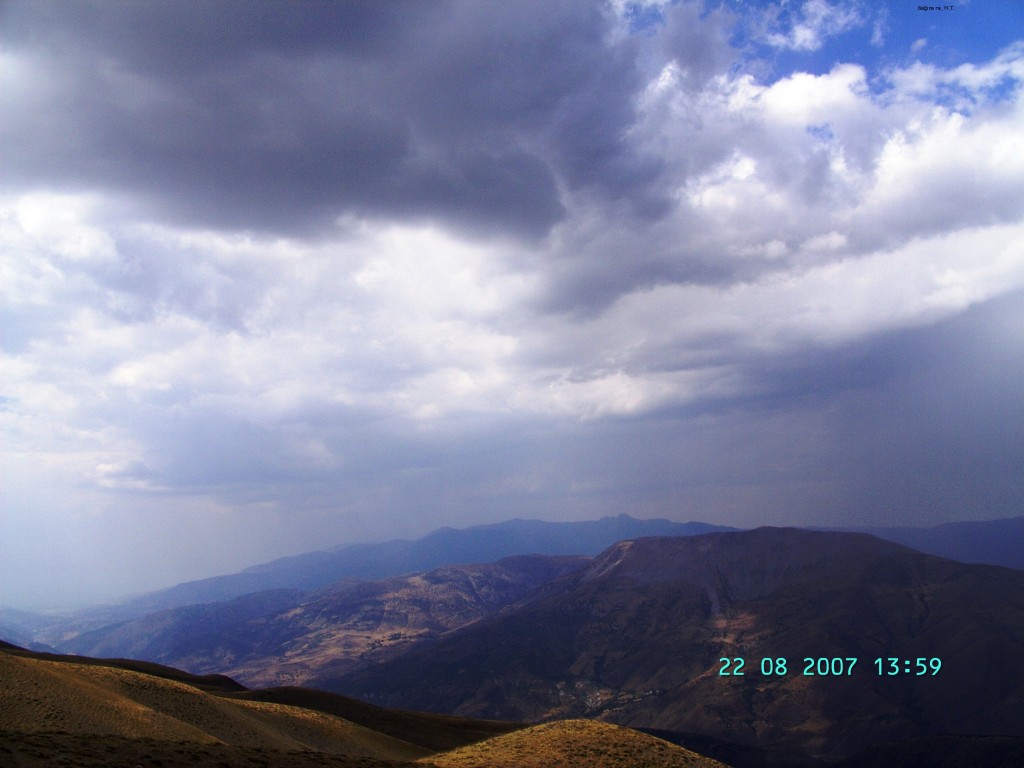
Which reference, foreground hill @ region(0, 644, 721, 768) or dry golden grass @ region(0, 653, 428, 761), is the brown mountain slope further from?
dry golden grass @ region(0, 653, 428, 761)

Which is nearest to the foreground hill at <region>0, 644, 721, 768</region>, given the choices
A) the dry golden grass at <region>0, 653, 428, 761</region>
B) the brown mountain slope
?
the dry golden grass at <region>0, 653, 428, 761</region>

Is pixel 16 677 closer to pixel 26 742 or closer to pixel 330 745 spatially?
pixel 26 742

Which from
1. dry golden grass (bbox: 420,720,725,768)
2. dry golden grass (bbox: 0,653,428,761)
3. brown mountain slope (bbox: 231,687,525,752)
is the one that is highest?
dry golden grass (bbox: 0,653,428,761)

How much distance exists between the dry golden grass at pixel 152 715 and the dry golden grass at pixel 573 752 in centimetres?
1371

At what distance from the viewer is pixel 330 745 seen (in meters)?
57.9

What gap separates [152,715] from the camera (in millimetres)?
43656

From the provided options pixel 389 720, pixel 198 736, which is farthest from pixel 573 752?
pixel 389 720

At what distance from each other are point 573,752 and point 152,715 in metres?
30.3

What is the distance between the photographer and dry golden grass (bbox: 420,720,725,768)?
1838 inches

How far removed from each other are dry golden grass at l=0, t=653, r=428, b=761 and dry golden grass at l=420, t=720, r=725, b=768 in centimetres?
1371

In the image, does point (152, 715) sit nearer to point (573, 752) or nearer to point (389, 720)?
point (573, 752)

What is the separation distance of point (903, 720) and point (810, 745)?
29301 millimetres

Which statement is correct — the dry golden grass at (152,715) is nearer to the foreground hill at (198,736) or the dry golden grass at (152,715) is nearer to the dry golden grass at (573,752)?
the foreground hill at (198,736)

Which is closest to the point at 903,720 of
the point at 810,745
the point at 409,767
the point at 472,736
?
the point at 810,745
